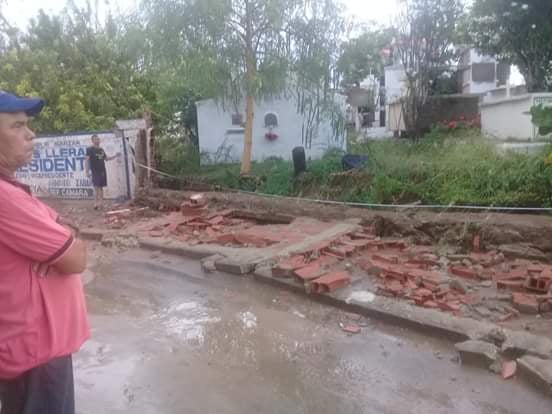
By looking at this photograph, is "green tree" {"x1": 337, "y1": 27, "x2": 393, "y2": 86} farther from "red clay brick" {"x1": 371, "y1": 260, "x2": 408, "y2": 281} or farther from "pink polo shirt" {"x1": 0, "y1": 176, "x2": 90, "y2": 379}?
"pink polo shirt" {"x1": 0, "y1": 176, "x2": 90, "y2": 379}

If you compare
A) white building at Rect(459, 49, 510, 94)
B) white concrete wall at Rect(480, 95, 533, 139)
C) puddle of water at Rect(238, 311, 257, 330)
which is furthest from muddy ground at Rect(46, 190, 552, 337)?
white building at Rect(459, 49, 510, 94)

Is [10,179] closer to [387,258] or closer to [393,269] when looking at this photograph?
[393,269]

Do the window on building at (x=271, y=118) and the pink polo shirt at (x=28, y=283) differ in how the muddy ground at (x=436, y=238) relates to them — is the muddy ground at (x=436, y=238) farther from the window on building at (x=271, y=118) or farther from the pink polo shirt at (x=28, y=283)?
the window on building at (x=271, y=118)

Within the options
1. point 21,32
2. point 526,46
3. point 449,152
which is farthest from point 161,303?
point 21,32

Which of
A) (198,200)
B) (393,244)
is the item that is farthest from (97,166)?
(393,244)

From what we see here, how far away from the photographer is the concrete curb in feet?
13.0

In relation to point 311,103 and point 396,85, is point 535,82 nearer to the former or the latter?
point 311,103

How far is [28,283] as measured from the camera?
2.01 m

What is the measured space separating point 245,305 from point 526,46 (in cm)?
1394

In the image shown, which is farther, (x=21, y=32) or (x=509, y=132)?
(x=21, y=32)

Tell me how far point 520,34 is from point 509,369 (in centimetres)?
1419

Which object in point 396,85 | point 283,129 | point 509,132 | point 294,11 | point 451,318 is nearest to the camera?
point 451,318

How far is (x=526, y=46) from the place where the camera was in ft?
52.2

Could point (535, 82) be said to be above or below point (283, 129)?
above
